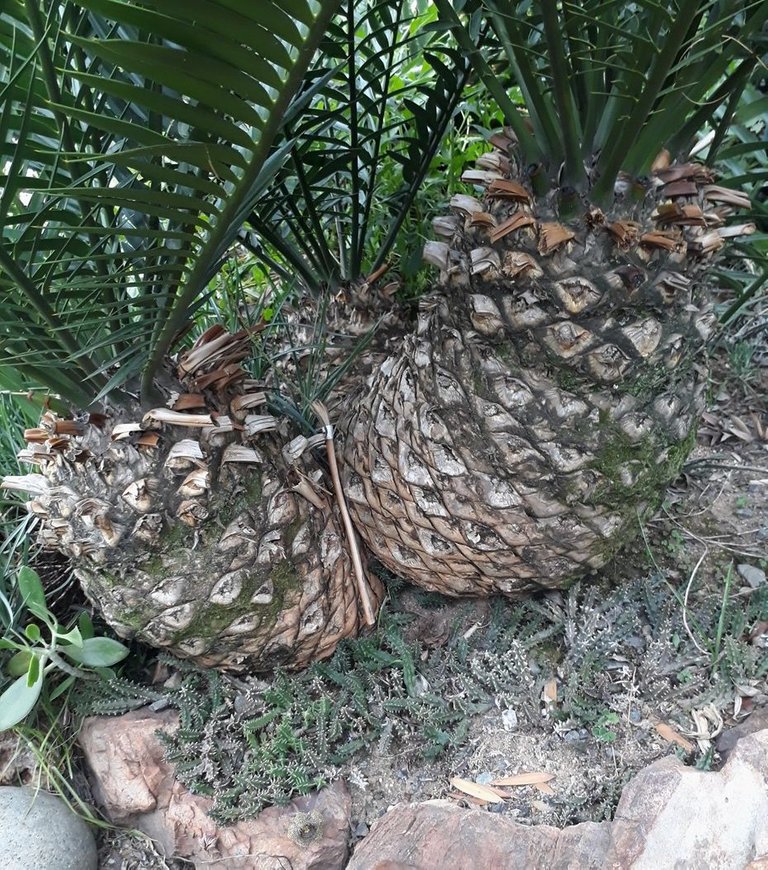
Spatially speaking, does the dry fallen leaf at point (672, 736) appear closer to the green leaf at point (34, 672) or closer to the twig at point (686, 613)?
the twig at point (686, 613)

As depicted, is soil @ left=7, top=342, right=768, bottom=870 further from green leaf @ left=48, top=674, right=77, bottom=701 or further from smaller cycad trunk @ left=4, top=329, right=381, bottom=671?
smaller cycad trunk @ left=4, top=329, right=381, bottom=671

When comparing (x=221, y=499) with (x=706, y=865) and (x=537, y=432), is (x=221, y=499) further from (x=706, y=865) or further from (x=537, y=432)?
(x=706, y=865)

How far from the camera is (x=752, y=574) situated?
1.10 meters

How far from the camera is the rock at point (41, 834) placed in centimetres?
98

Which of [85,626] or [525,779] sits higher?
[85,626]

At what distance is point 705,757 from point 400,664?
431 mm

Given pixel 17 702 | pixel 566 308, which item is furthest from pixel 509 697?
pixel 17 702

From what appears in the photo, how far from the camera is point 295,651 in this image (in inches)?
41.6

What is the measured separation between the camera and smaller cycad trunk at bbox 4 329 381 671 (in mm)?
855

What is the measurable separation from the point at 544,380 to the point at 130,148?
52cm

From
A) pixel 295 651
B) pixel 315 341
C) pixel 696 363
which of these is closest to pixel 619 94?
pixel 696 363

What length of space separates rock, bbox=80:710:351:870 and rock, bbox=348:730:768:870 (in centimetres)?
11

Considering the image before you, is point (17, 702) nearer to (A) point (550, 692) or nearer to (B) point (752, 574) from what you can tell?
(A) point (550, 692)

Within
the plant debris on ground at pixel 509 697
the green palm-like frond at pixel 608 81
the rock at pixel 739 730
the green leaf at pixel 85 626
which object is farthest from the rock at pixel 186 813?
the green palm-like frond at pixel 608 81
